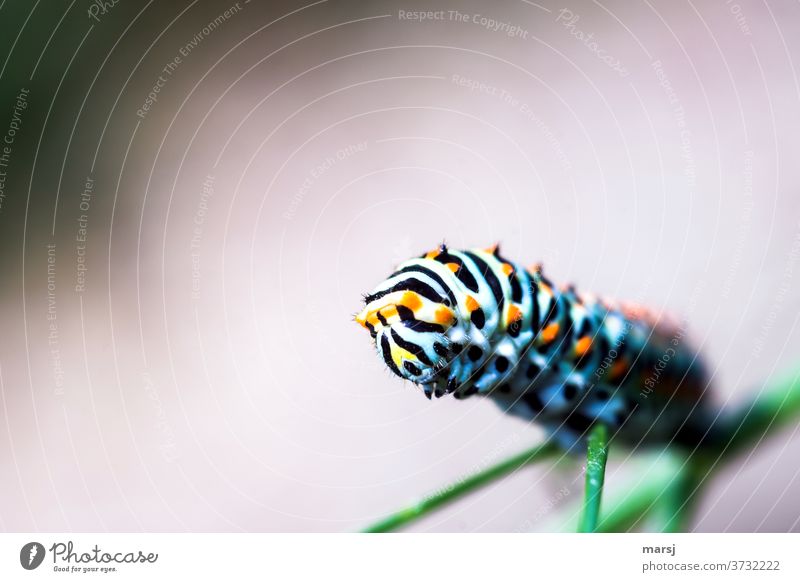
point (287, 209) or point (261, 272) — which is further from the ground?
point (287, 209)

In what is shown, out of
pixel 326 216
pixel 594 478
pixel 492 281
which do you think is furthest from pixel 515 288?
pixel 326 216

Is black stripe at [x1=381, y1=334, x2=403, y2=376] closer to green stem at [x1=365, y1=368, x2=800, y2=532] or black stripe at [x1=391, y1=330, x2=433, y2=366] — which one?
black stripe at [x1=391, y1=330, x2=433, y2=366]

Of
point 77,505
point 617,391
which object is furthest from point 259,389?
point 617,391

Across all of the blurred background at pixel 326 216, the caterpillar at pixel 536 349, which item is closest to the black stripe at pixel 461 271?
the caterpillar at pixel 536 349

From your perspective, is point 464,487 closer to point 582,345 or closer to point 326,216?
point 582,345

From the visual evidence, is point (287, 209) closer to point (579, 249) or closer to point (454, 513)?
point (579, 249)

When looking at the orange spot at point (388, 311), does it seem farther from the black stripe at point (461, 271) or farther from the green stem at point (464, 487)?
the green stem at point (464, 487)
